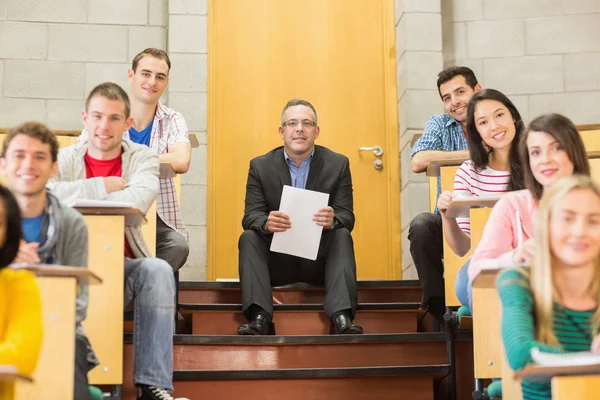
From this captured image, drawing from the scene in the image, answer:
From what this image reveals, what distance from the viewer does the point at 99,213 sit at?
2705 mm

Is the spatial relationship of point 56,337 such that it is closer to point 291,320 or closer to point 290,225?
point 291,320

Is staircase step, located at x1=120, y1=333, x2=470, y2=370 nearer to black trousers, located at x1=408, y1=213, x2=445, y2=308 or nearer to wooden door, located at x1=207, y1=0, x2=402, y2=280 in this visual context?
black trousers, located at x1=408, y1=213, x2=445, y2=308

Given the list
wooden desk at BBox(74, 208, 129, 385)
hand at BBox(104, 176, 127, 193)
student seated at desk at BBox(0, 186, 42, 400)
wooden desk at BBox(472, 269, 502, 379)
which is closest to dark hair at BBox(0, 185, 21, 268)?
student seated at desk at BBox(0, 186, 42, 400)

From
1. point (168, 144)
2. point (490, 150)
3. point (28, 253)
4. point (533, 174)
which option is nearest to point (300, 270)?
point (168, 144)

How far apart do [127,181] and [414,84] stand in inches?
95.7

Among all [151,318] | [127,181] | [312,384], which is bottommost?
[312,384]

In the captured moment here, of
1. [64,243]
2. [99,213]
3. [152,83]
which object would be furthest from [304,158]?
[64,243]

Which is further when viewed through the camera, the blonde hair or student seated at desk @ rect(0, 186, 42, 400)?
the blonde hair

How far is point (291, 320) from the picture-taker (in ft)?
12.0

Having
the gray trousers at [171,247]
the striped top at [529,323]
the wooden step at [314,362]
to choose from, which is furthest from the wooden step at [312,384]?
the striped top at [529,323]

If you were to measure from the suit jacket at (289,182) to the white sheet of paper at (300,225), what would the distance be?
159 mm

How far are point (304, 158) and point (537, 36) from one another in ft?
6.19

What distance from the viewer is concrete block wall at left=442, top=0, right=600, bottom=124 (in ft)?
17.1

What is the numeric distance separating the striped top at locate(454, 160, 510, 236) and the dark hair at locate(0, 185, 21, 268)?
1666 mm
